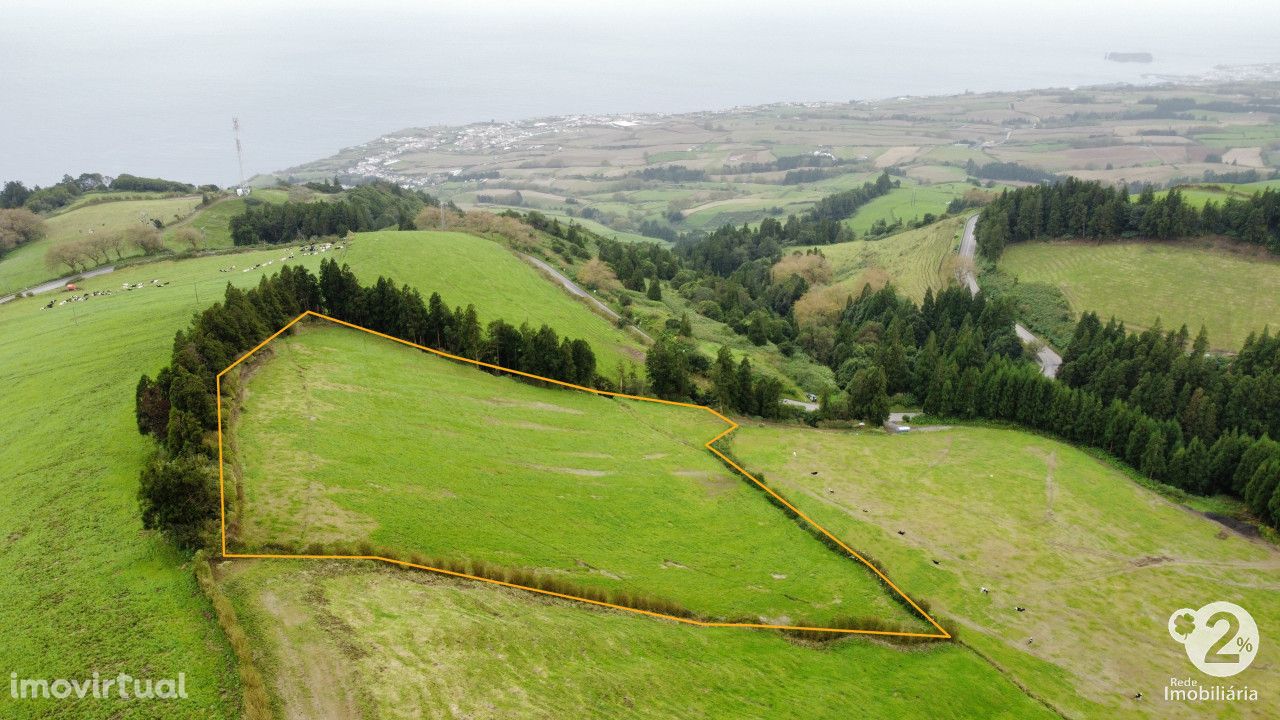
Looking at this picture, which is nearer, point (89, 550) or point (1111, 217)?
point (89, 550)

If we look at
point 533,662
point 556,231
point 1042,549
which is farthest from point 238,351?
point 556,231

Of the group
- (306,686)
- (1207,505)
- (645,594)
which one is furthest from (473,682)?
(1207,505)

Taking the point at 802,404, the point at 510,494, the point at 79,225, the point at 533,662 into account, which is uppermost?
the point at 79,225

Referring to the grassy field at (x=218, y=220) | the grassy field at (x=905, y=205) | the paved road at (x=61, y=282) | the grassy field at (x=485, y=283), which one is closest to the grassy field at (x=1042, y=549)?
the grassy field at (x=485, y=283)

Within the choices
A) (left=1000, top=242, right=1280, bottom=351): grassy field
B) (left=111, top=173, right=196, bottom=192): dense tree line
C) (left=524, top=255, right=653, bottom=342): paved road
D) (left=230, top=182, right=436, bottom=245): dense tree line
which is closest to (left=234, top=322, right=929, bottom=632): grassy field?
(left=524, top=255, right=653, bottom=342): paved road

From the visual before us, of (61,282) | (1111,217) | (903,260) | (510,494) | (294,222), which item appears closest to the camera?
(510,494)

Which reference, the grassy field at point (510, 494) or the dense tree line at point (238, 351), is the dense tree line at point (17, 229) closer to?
the dense tree line at point (238, 351)

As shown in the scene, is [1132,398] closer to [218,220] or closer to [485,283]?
[485,283]
